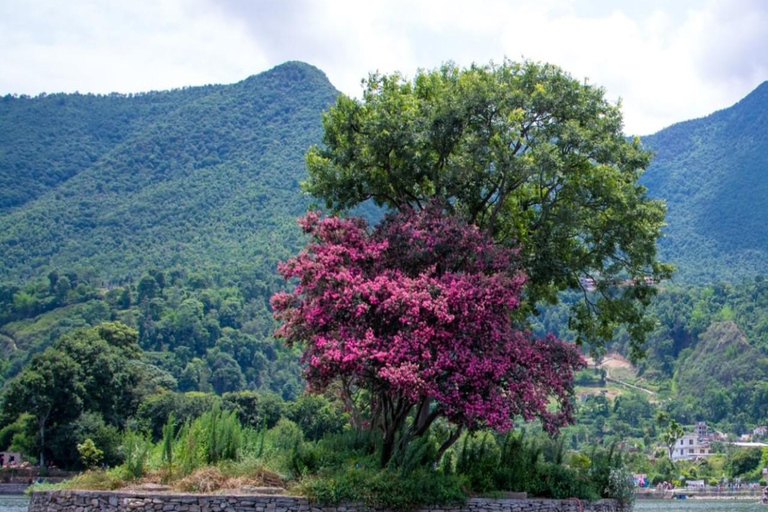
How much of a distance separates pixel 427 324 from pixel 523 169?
4.24 meters

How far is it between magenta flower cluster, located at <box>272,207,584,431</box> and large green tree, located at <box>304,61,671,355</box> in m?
1.74

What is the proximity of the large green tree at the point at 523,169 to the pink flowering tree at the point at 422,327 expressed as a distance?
1.77 metres

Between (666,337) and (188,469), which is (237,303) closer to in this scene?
(666,337)

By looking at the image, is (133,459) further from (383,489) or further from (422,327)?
(422,327)

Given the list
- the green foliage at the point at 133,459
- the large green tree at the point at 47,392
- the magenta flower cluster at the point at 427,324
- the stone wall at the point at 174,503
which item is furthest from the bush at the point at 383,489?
the large green tree at the point at 47,392

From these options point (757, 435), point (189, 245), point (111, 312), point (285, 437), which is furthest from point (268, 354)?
point (285, 437)

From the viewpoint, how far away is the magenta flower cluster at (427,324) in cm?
1636

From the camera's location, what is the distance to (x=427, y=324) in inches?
656

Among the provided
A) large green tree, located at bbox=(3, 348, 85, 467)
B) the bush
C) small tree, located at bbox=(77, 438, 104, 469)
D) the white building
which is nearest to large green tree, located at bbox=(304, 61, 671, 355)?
the bush

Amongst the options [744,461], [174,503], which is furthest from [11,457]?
[744,461]

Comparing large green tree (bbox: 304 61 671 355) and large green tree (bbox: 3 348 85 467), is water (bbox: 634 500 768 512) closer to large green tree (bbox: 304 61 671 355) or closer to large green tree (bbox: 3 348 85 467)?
large green tree (bbox: 304 61 671 355)

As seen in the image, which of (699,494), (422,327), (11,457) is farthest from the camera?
(699,494)

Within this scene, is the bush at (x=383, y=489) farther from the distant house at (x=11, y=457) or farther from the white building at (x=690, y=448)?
the white building at (x=690, y=448)

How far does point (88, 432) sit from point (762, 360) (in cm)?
13723
